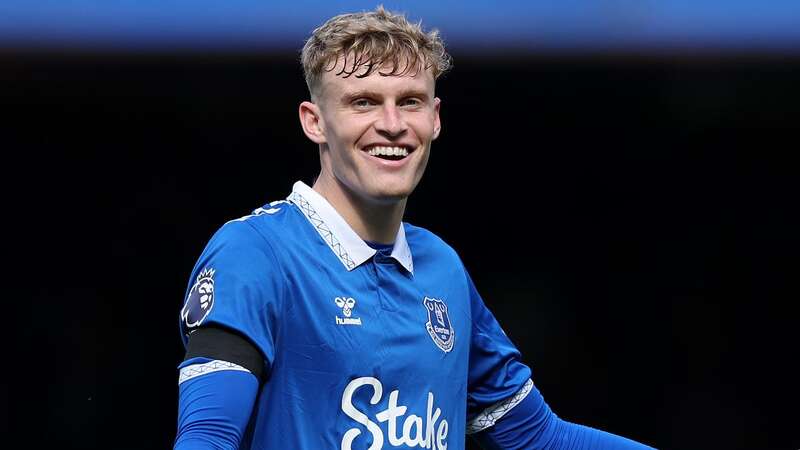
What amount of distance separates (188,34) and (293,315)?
270cm

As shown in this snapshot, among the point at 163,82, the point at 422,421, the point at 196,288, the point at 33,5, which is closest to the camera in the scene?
the point at 196,288

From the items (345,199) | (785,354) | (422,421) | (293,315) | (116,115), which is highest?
(116,115)

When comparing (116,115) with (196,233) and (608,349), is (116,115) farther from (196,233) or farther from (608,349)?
(608,349)

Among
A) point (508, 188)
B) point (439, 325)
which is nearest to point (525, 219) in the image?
point (508, 188)

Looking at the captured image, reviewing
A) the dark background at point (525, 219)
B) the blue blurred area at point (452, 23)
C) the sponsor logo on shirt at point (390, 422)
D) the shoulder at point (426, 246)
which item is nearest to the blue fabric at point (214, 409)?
the sponsor logo on shirt at point (390, 422)

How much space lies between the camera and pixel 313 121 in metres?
2.45

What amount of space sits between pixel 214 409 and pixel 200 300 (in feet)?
0.69

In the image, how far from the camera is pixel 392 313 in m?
2.38

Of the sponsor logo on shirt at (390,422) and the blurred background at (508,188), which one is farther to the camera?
the blurred background at (508,188)

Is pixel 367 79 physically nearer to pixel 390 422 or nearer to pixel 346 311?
pixel 346 311

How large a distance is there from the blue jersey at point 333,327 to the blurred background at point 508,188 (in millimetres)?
2323

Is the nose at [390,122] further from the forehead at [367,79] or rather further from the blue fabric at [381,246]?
the blue fabric at [381,246]

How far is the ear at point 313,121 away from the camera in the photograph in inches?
96.0

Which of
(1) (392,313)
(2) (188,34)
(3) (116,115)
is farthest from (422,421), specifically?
(3) (116,115)
